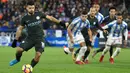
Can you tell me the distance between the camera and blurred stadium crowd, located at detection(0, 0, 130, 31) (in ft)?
117

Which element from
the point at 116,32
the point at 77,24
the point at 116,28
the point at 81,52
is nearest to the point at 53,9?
the point at 116,32

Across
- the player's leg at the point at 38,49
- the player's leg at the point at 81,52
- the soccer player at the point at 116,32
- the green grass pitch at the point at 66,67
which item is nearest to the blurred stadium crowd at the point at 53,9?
the soccer player at the point at 116,32

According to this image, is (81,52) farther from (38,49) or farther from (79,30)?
(38,49)

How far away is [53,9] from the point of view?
37312mm

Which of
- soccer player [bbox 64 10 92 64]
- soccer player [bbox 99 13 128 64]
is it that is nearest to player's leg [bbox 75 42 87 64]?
soccer player [bbox 64 10 92 64]

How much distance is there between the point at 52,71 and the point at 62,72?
480 mm

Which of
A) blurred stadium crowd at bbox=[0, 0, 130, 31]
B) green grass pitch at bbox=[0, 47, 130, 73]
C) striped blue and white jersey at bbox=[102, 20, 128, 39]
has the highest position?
striped blue and white jersey at bbox=[102, 20, 128, 39]

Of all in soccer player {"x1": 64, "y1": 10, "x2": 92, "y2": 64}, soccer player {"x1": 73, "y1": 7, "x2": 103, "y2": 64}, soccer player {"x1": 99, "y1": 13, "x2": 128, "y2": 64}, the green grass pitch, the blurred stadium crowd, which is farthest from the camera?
the blurred stadium crowd

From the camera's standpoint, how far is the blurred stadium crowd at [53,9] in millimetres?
35594

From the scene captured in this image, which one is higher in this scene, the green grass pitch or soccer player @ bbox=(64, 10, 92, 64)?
soccer player @ bbox=(64, 10, 92, 64)

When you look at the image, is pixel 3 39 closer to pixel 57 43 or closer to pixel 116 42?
pixel 57 43

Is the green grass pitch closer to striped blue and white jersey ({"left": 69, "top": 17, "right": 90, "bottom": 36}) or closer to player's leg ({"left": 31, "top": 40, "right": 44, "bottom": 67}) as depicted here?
player's leg ({"left": 31, "top": 40, "right": 44, "bottom": 67})

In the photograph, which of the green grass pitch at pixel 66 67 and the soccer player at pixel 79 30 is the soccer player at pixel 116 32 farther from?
the soccer player at pixel 79 30

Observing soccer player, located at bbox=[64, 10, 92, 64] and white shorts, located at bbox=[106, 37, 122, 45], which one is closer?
soccer player, located at bbox=[64, 10, 92, 64]
